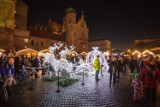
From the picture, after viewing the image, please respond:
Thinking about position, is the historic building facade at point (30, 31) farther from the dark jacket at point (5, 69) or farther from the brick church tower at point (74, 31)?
the dark jacket at point (5, 69)

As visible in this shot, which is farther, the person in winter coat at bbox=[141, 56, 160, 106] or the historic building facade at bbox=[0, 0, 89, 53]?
the historic building facade at bbox=[0, 0, 89, 53]

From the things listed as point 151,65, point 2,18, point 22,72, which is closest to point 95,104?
point 151,65

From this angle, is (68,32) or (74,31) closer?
(68,32)

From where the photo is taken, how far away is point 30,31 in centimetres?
5116

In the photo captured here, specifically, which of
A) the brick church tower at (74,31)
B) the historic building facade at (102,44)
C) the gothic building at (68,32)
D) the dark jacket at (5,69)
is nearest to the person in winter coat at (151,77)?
the dark jacket at (5,69)

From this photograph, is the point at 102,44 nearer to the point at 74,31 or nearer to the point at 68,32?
the point at 74,31

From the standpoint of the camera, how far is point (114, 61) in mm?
11586

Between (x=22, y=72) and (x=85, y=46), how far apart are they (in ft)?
174

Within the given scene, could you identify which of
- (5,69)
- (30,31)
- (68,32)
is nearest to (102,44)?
(68,32)

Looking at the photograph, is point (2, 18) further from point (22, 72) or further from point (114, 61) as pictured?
point (114, 61)

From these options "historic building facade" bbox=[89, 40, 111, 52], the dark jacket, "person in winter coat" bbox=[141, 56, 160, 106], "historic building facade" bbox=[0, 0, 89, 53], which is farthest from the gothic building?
"person in winter coat" bbox=[141, 56, 160, 106]

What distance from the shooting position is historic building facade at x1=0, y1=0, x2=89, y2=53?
35.0m

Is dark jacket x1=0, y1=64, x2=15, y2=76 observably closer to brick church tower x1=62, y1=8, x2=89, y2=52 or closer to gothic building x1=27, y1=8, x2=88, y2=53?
Answer: gothic building x1=27, y1=8, x2=88, y2=53

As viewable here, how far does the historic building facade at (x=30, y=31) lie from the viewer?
115 ft
